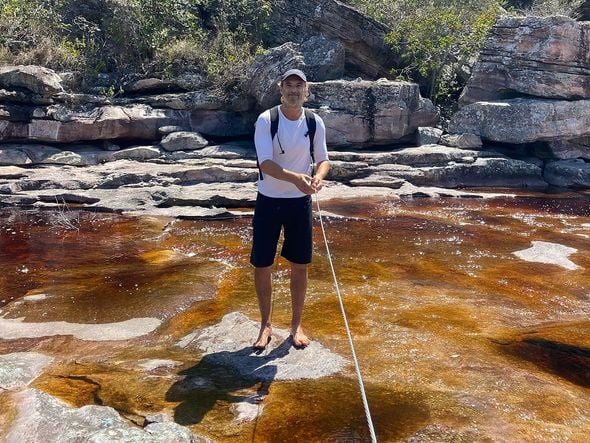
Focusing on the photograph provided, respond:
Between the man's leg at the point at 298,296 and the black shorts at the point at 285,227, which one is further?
the man's leg at the point at 298,296

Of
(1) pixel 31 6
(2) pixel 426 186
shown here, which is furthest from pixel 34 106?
(2) pixel 426 186

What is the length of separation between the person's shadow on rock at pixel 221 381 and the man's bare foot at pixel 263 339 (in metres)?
0.06

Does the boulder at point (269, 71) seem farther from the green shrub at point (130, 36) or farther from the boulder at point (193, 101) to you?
the green shrub at point (130, 36)

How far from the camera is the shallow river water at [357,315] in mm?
3439

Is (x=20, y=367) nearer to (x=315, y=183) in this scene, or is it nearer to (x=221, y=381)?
(x=221, y=381)

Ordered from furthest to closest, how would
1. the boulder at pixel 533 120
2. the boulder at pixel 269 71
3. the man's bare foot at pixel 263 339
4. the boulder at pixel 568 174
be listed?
the boulder at pixel 533 120 → the boulder at pixel 568 174 → the boulder at pixel 269 71 → the man's bare foot at pixel 263 339

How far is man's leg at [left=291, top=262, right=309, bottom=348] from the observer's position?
4418 mm

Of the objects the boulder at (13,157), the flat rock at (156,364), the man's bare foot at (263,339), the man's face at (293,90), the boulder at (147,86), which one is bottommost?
the flat rock at (156,364)

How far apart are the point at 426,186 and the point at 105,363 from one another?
10824mm

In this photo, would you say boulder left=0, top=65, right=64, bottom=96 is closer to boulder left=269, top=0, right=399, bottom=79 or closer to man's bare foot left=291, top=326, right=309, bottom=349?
boulder left=269, top=0, right=399, bottom=79

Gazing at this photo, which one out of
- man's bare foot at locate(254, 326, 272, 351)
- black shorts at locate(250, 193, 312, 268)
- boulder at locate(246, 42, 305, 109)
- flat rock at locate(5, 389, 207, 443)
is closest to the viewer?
flat rock at locate(5, 389, 207, 443)

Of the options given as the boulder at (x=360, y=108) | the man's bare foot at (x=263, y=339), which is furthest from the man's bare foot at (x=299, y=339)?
the boulder at (x=360, y=108)

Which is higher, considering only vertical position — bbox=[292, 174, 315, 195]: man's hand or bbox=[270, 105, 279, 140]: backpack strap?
bbox=[270, 105, 279, 140]: backpack strap

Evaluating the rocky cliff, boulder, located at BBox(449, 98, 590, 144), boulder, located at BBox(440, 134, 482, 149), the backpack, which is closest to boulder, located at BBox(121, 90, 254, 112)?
the rocky cliff
